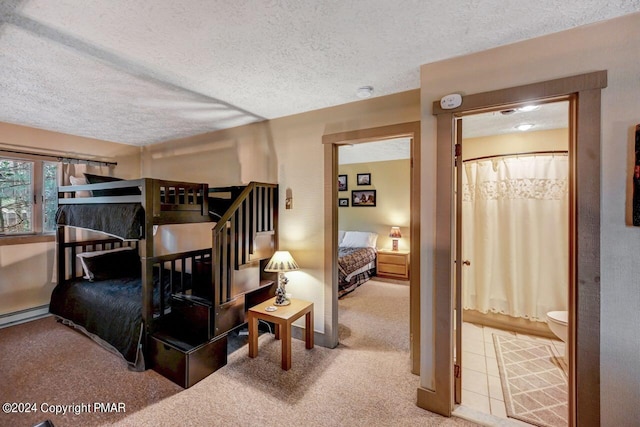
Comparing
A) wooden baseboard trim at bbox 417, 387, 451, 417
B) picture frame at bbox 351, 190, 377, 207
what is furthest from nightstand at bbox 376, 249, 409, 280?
wooden baseboard trim at bbox 417, 387, 451, 417

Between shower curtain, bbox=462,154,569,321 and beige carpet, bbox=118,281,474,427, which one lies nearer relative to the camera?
beige carpet, bbox=118,281,474,427

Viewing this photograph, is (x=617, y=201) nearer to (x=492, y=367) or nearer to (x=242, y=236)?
(x=492, y=367)

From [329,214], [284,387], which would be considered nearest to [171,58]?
[329,214]

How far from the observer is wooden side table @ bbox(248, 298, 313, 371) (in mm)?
2307

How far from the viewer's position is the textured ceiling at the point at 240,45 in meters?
1.34

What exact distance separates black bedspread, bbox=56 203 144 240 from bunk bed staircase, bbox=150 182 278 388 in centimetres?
33

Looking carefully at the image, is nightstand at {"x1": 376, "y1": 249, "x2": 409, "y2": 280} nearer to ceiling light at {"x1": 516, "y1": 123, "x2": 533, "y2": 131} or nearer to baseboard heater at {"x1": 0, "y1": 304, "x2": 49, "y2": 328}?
ceiling light at {"x1": 516, "y1": 123, "x2": 533, "y2": 131}

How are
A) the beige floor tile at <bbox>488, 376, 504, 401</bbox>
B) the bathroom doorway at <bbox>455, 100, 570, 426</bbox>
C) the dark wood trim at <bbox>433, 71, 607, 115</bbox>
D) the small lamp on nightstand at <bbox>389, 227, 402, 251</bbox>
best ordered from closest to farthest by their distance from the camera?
the dark wood trim at <bbox>433, 71, 607, 115</bbox>, the beige floor tile at <bbox>488, 376, 504, 401</bbox>, the bathroom doorway at <bbox>455, 100, 570, 426</bbox>, the small lamp on nightstand at <bbox>389, 227, 402, 251</bbox>

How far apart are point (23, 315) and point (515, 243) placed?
19.8 feet

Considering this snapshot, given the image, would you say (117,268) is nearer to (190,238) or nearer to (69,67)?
(190,238)

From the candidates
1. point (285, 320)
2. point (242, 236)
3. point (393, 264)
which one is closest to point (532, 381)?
point (285, 320)

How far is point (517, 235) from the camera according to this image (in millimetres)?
3082

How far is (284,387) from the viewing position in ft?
6.91

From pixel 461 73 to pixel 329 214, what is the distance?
5.21ft
